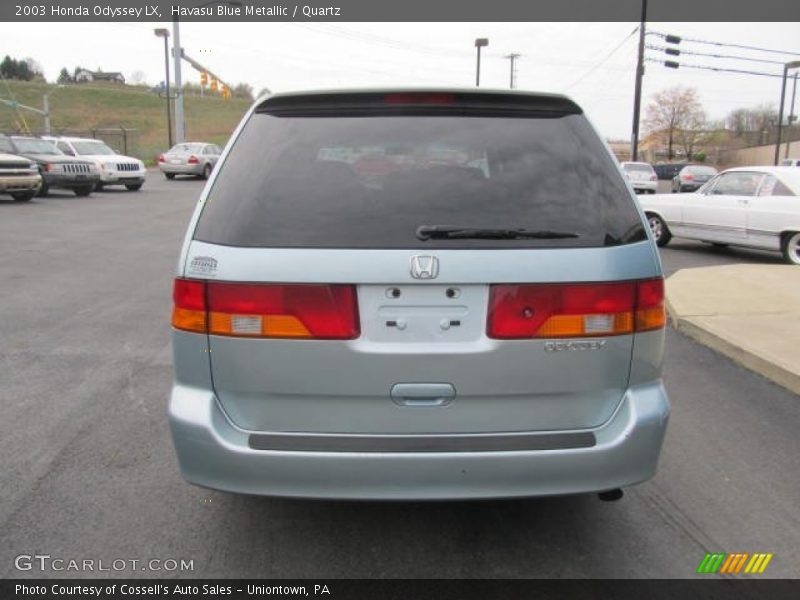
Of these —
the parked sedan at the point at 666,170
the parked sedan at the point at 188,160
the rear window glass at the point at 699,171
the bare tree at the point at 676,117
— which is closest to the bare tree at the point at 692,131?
the bare tree at the point at 676,117

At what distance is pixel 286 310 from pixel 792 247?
10142 mm

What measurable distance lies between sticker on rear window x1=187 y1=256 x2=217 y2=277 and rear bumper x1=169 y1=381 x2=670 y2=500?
43 cm

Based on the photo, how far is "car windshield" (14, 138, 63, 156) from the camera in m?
20.2

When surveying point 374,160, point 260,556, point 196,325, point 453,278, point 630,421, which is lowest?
point 260,556

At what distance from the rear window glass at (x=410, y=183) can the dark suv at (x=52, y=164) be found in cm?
1939

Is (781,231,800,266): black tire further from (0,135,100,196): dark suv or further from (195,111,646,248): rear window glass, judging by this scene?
(0,135,100,196): dark suv

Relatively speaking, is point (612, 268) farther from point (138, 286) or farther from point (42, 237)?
point (42, 237)

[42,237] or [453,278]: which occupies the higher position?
[453,278]

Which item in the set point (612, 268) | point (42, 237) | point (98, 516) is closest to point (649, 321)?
point (612, 268)

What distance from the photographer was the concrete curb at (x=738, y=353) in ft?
16.6

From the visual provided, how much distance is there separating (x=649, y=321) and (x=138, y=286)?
7.12 meters

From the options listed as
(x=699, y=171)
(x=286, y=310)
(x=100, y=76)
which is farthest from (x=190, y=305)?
(x=100, y=76)

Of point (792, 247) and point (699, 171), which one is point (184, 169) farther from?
point (792, 247)

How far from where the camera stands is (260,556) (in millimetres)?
2861
